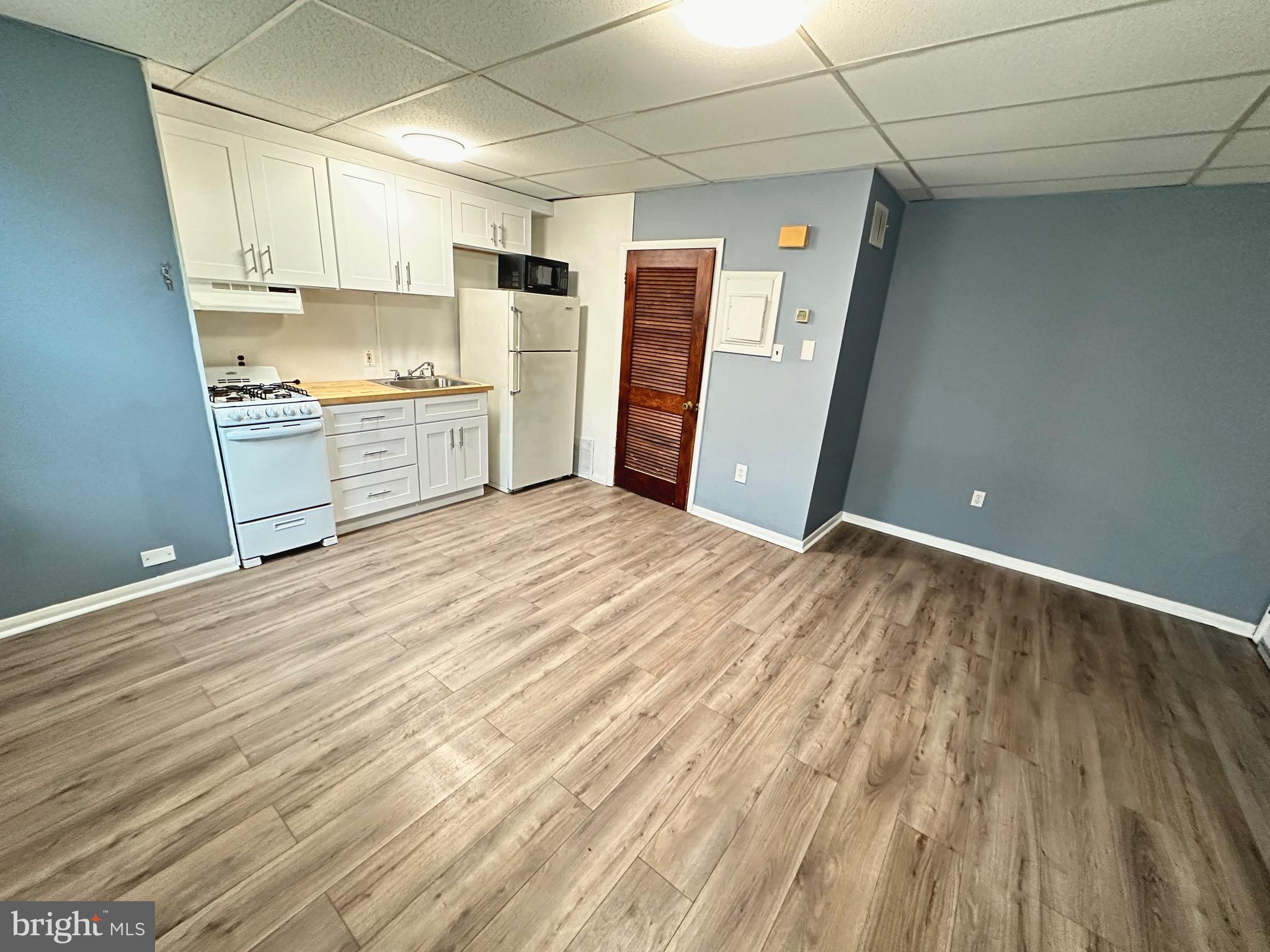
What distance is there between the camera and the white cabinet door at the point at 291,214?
270 cm

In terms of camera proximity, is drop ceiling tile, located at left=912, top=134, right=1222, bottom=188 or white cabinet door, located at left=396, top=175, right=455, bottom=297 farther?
white cabinet door, located at left=396, top=175, right=455, bottom=297

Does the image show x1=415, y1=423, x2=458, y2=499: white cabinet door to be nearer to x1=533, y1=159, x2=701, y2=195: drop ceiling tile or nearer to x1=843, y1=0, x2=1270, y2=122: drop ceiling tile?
x1=533, y1=159, x2=701, y2=195: drop ceiling tile

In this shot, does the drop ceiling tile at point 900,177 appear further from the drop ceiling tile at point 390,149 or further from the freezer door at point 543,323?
the drop ceiling tile at point 390,149

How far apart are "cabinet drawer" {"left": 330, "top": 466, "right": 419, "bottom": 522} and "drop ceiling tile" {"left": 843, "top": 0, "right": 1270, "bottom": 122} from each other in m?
3.30

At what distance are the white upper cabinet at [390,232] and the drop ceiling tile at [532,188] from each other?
1.55ft

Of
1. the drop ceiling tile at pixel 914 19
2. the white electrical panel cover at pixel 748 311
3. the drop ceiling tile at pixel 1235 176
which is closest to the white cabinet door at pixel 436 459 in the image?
the white electrical panel cover at pixel 748 311

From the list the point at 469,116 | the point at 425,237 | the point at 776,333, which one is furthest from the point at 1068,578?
the point at 425,237

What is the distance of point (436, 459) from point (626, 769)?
8.74ft

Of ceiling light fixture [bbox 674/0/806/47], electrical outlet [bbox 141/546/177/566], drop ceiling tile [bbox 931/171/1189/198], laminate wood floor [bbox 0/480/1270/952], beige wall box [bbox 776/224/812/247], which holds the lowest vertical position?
laminate wood floor [bbox 0/480/1270/952]

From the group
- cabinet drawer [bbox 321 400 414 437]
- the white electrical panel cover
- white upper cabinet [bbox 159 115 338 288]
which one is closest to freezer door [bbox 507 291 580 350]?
cabinet drawer [bbox 321 400 414 437]

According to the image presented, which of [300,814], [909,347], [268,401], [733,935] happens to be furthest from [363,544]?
[909,347]

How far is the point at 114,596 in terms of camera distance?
2359 millimetres

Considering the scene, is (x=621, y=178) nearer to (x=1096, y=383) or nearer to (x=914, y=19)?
(x=914, y=19)

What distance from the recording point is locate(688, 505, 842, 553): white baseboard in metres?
3.49
